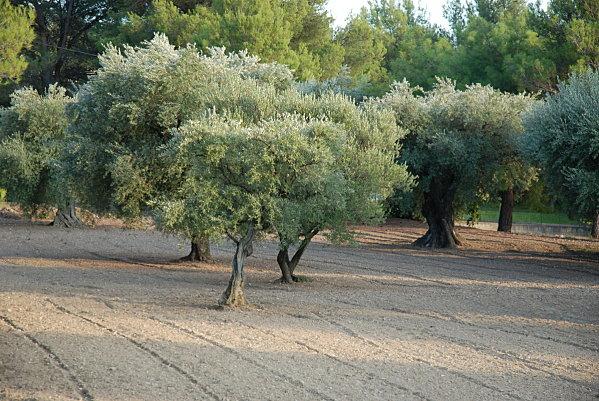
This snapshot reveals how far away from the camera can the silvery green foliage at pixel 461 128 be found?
3291 cm

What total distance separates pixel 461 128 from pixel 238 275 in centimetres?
1754

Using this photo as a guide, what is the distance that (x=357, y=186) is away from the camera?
20250 millimetres

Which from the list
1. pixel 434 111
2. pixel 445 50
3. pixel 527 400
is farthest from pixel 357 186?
pixel 445 50

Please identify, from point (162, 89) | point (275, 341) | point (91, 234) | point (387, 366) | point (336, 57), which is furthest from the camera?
point (336, 57)

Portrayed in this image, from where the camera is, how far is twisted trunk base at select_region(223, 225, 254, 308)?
17938 mm

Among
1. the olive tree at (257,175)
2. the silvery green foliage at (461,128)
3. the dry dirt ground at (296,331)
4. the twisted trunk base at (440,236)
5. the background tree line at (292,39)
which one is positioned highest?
the background tree line at (292,39)

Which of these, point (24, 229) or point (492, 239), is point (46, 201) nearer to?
point (24, 229)

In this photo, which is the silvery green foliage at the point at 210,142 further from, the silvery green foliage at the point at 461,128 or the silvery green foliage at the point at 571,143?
the silvery green foliage at the point at 461,128

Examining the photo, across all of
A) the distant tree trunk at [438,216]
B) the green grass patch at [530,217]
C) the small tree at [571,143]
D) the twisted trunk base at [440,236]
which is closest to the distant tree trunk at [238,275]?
the small tree at [571,143]

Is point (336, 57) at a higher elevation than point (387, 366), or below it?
higher

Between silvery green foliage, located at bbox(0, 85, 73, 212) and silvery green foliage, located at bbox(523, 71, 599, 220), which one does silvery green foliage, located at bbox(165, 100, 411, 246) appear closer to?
silvery green foliage, located at bbox(523, 71, 599, 220)

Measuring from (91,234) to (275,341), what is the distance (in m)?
24.5

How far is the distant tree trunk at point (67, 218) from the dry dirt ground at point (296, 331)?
11608 mm

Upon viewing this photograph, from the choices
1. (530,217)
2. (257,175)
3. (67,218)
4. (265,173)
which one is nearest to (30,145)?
(67,218)
